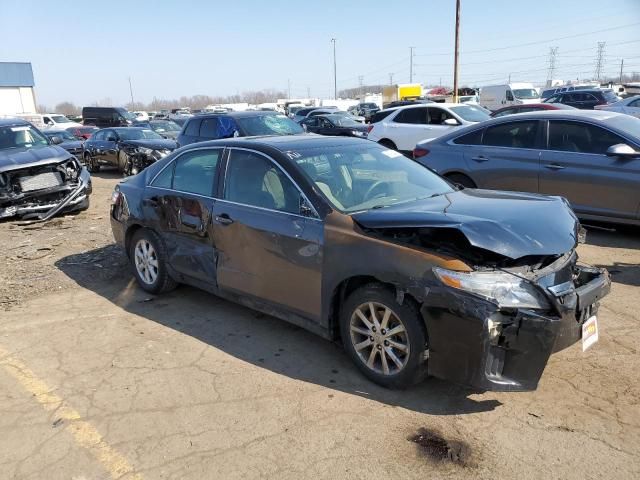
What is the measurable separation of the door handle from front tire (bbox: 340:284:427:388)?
1.31 meters

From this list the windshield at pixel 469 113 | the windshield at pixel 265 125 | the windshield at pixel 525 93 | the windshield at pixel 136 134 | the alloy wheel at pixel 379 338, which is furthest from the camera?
the windshield at pixel 525 93

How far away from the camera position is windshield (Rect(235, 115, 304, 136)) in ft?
37.3

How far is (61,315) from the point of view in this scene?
16.6ft

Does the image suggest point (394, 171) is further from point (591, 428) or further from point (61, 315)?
point (61, 315)

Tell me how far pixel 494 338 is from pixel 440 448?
2.18 ft

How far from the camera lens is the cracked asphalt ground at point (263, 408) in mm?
2828

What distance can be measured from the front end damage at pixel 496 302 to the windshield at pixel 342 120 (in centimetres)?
1716

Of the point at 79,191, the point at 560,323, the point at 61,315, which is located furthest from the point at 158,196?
the point at 79,191

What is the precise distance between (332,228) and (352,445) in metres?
1.40

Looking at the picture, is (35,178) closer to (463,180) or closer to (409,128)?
(463,180)

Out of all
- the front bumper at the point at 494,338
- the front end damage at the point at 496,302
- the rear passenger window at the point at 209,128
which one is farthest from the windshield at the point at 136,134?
the front bumper at the point at 494,338

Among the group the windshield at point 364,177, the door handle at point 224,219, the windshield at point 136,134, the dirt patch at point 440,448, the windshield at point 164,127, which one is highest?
the windshield at point 364,177

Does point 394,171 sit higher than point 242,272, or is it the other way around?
point 394,171

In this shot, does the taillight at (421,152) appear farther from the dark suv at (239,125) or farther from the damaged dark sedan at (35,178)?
the damaged dark sedan at (35,178)
